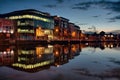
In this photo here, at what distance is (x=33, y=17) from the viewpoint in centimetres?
14600

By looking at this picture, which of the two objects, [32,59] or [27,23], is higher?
[27,23]

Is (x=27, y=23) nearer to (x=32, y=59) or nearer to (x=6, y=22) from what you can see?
(x=6, y=22)

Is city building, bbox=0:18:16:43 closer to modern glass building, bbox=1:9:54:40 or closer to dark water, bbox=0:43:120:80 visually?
modern glass building, bbox=1:9:54:40

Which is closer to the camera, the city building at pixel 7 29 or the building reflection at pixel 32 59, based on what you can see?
the building reflection at pixel 32 59

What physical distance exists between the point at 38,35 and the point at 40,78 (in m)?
135

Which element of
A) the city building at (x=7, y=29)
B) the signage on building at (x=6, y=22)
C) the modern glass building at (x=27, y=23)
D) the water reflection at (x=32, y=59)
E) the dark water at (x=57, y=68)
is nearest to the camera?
the dark water at (x=57, y=68)

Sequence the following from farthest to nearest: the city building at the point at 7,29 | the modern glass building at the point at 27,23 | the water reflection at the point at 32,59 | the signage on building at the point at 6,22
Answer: the modern glass building at the point at 27,23 → the signage on building at the point at 6,22 → the city building at the point at 7,29 → the water reflection at the point at 32,59

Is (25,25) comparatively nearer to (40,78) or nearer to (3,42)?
(3,42)

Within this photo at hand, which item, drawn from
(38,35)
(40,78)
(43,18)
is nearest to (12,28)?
(38,35)

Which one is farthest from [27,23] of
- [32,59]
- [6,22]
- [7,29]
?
[32,59]

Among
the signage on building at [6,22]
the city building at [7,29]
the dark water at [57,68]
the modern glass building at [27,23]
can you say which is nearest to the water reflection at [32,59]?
the dark water at [57,68]

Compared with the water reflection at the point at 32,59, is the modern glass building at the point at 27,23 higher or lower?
higher

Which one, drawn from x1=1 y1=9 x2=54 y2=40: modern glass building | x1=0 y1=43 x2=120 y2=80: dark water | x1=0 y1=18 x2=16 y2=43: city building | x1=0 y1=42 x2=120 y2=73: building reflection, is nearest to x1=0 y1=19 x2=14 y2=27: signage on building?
x1=0 y1=18 x2=16 y2=43: city building

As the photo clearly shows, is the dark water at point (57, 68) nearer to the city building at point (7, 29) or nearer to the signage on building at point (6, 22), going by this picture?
the city building at point (7, 29)
